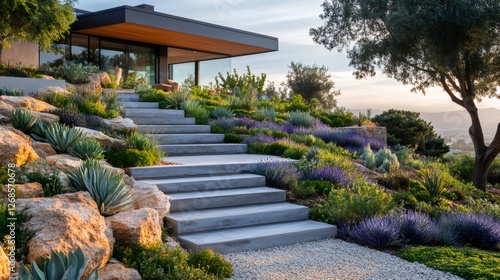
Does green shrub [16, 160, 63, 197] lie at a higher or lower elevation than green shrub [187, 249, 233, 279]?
higher

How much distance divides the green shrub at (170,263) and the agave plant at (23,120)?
3.77 metres

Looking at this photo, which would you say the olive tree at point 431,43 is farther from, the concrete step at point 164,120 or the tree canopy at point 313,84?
the tree canopy at point 313,84

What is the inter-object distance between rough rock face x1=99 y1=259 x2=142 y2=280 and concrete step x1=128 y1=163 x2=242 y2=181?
283cm

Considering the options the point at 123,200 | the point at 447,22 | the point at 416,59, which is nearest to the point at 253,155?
the point at 123,200

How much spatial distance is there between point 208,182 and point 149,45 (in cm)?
1692

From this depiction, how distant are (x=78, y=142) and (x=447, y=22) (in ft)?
33.3

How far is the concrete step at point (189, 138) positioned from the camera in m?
10.1

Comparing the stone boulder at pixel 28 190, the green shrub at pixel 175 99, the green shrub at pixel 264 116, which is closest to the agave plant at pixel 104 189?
the stone boulder at pixel 28 190

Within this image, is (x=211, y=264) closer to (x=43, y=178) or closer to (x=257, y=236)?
(x=257, y=236)

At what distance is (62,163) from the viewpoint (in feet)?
20.4

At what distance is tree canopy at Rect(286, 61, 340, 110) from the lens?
96.1 feet

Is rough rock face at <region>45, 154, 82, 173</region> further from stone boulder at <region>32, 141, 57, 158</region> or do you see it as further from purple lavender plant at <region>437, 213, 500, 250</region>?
purple lavender plant at <region>437, 213, 500, 250</region>

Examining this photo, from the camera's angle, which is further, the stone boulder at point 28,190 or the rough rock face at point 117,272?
the stone boulder at point 28,190

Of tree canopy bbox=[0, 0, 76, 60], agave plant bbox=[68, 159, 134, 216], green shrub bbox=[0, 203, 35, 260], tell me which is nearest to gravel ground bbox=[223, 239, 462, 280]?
agave plant bbox=[68, 159, 134, 216]
